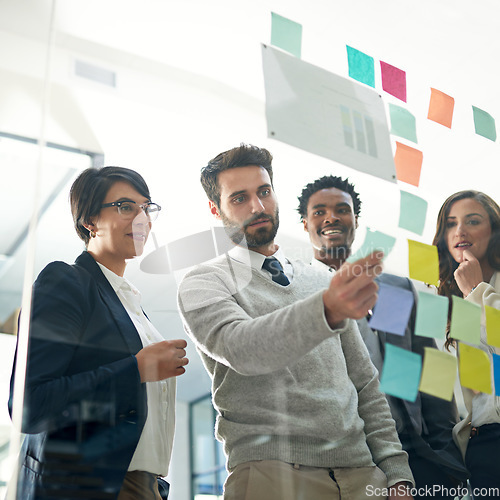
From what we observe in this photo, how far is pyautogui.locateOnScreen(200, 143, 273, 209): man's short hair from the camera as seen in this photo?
3.92 ft

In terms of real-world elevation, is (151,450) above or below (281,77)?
below

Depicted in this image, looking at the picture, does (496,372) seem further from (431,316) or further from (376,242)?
(376,242)

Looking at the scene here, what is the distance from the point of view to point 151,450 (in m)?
1.01

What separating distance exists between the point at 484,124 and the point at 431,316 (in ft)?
2.40

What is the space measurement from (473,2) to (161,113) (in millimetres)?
1177

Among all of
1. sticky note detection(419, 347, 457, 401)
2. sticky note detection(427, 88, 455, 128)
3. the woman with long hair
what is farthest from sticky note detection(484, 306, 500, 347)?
sticky note detection(427, 88, 455, 128)

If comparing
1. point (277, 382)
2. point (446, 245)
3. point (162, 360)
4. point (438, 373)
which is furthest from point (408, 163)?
point (162, 360)

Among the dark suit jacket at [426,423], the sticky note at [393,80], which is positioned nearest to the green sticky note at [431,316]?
the dark suit jacket at [426,423]

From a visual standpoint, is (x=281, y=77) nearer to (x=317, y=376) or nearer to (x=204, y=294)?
(x=204, y=294)

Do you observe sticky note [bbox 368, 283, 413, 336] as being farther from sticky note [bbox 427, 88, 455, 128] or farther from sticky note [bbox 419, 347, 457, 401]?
sticky note [bbox 427, 88, 455, 128]

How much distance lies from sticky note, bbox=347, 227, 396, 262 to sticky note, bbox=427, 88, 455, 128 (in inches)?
17.2

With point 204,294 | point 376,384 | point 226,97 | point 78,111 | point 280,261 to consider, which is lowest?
point 376,384

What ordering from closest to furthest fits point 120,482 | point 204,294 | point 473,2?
point 120,482 → point 204,294 → point 473,2

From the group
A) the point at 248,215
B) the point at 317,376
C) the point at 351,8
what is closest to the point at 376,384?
the point at 317,376
